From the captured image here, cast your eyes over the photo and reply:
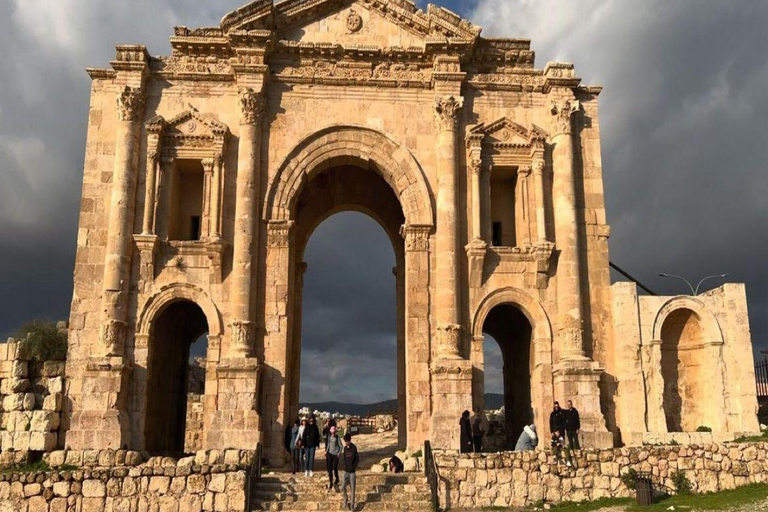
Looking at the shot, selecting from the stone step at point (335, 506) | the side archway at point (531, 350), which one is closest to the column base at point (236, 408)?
the stone step at point (335, 506)

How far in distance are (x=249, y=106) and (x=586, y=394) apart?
12119 millimetres

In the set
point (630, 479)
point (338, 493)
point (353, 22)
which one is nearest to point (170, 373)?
point (338, 493)

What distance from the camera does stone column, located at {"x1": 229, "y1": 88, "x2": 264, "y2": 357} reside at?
1972cm

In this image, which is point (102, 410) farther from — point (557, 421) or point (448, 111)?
point (448, 111)

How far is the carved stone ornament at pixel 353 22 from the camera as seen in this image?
22359 millimetres

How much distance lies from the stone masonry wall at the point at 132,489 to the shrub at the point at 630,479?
792cm

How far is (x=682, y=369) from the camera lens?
71.0 feet

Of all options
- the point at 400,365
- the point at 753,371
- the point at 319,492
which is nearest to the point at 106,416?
the point at 319,492

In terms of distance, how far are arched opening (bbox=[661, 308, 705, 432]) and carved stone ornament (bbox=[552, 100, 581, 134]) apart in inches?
241

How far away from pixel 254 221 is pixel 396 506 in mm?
8740

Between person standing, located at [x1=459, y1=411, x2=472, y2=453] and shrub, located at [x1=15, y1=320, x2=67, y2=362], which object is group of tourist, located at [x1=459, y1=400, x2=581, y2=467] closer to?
person standing, located at [x1=459, y1=411, x2=472, y2=453]

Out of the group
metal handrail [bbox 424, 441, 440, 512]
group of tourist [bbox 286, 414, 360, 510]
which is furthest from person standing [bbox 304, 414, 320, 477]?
metal handrail [bbox 424, 441, 440, 512]

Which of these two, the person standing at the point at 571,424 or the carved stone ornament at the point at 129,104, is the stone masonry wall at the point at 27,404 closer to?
the carved stone ornament at the point at 129,104

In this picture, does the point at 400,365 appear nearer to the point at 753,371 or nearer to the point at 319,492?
the point at 319,492
